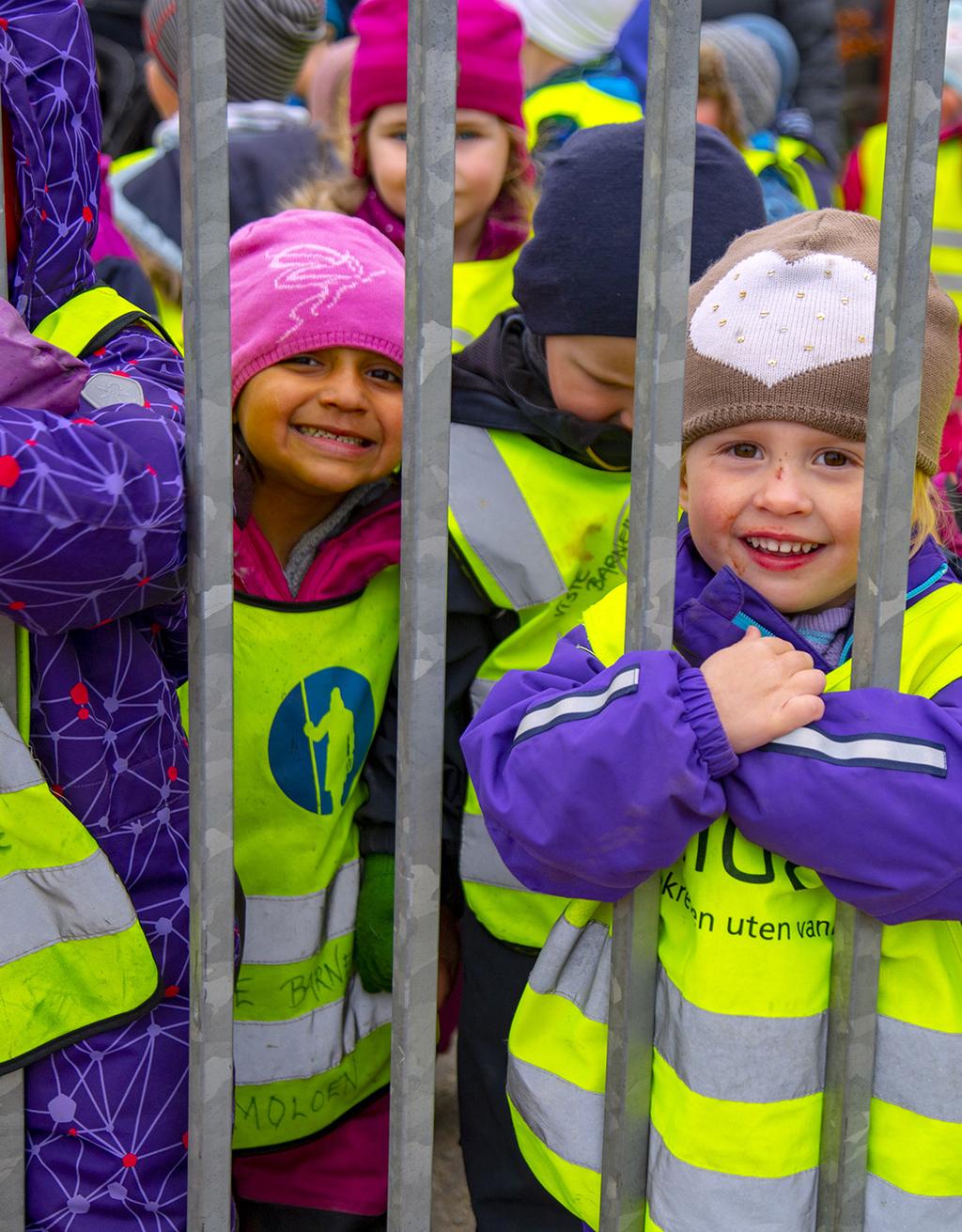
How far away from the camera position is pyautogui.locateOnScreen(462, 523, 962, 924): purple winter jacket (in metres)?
1.24

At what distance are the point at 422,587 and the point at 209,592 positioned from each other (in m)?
0.19

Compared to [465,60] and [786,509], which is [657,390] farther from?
[465,60]

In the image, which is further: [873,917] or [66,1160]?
[66,1160]

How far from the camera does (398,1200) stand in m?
1.41

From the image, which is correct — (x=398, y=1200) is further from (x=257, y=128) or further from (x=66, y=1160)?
(x=257, y=128)

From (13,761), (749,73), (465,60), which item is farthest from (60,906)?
(749,73)

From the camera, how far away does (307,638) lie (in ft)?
6.36

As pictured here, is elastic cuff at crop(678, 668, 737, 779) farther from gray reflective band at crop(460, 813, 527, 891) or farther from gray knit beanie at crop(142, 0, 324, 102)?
gray knit beanie at crop(142, 0, 324, 102)

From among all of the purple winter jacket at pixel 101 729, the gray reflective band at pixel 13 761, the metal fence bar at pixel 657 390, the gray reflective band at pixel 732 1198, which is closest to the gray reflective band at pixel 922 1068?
the gray reflective band at pixel 732 1198

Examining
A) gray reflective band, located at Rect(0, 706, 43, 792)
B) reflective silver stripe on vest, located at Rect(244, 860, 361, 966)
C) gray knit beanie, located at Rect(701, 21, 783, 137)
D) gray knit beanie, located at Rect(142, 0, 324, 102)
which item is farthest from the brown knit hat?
gray knit beanie, located at Rect(701, 21, 783, 137)

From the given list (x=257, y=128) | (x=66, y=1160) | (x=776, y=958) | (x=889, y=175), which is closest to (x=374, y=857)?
(x=66, y=1160)

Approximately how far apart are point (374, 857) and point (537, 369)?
2.38 ft

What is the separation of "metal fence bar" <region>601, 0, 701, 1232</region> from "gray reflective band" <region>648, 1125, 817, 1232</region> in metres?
0.10

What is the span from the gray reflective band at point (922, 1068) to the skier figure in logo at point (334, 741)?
83 centimetres
